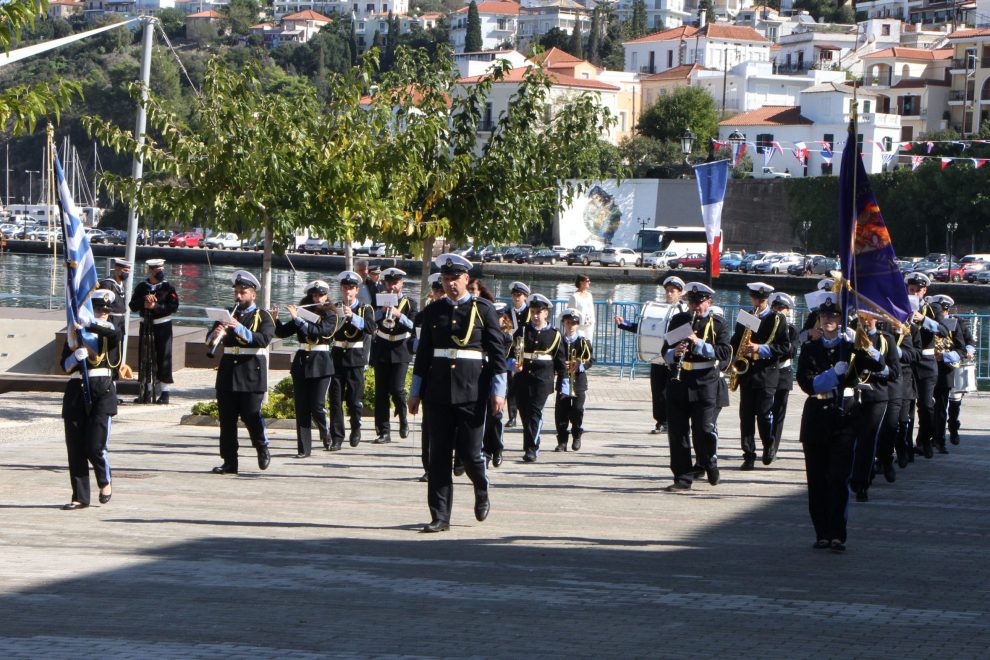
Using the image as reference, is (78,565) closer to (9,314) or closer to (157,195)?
(157,195)

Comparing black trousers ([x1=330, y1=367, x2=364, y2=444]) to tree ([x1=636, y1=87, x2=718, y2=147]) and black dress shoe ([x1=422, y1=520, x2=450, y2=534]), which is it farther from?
tree ([x1=636, y1=87, x2=718, y2=147])

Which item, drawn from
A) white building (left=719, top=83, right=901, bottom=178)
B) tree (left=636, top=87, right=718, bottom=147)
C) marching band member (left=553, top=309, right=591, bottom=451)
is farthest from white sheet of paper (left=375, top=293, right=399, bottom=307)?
tree (left=636, top=87, right=718, bottom=147)

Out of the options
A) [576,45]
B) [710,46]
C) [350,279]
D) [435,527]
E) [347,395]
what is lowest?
[435,527]

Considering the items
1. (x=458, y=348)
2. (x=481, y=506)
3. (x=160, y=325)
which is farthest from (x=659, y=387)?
(x=458, y=348)

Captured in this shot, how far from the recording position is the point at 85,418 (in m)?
11.6

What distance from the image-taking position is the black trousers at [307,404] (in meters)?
15.1

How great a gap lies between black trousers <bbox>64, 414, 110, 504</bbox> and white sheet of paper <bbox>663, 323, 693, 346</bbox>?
4.90 meters

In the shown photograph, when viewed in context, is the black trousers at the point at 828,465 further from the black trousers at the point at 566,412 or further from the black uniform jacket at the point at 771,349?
the black trousers at the point at 566,412

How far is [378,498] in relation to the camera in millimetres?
12547

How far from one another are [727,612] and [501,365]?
11.0 ft

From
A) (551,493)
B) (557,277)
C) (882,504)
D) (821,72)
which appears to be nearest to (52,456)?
(551,493)

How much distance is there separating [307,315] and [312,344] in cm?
35

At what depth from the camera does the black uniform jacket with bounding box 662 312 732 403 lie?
43.6 ft

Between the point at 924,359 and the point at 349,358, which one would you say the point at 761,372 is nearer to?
the point at 924,359
